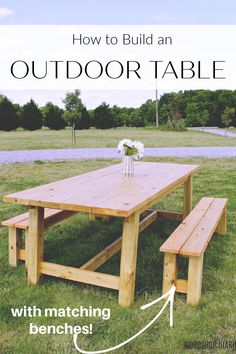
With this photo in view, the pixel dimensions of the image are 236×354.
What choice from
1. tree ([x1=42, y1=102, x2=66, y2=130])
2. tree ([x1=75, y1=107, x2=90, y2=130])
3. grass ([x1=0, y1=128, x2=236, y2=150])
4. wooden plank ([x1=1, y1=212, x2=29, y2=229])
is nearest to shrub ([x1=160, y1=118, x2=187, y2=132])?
tree ([x1=75, y1=107, x2=90, y2=130])

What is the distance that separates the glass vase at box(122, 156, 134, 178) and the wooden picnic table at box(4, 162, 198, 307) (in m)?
0.08

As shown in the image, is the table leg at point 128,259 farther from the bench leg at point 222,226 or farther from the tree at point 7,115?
the tree at point 7,115

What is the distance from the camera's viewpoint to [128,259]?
2.70 metres

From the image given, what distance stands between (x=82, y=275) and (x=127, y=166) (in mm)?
1244

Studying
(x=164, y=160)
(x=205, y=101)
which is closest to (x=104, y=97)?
(x=205, y=101)

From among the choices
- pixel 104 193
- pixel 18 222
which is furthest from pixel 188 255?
pixel 18 222

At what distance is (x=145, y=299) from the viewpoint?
2848 mm

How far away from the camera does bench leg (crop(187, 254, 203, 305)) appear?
2.73 meters

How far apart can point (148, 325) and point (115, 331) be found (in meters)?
0.22

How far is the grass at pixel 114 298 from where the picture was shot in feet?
7.67

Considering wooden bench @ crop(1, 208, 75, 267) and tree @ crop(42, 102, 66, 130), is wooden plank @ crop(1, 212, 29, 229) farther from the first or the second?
tree @ crop(42, 102, 66, 130)

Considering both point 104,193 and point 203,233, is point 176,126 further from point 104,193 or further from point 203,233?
point 104,193
